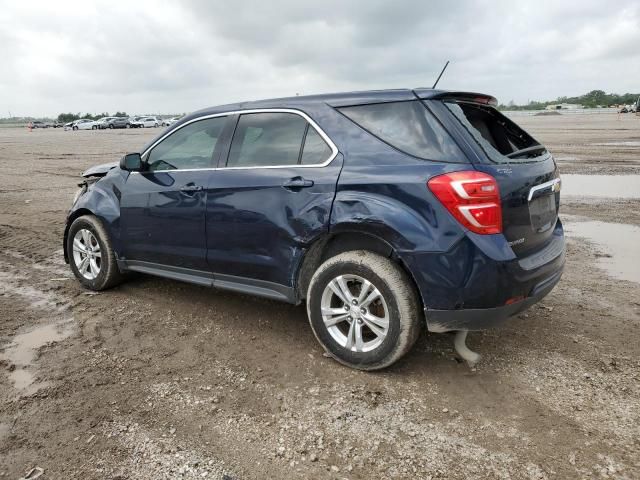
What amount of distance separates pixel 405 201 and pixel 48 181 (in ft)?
40.0

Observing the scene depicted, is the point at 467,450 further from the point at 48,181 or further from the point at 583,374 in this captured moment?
the point at 48,181

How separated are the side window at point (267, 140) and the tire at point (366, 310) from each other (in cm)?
88


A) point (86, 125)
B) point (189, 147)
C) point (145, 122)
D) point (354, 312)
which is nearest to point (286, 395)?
point (354, 312)

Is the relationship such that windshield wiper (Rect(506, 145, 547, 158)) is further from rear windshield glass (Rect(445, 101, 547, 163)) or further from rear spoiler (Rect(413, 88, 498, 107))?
rear spoiler (Rect(413, 88, 498, 107))

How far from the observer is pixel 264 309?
4625 mm

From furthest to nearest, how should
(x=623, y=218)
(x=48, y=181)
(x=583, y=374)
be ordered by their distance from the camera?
(x=48, y=181)
(x=623, y=218)
(x=583, y=374)

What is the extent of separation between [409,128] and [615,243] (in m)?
4.50

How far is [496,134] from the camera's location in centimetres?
350

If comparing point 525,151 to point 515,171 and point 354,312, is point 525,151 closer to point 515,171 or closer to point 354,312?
point 515,171

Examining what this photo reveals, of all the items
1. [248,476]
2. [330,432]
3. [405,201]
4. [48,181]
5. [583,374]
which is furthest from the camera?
[48,181]

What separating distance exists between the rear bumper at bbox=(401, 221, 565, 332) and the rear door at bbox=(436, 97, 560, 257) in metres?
0.15

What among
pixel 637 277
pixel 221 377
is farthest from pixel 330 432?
pixel 637 277

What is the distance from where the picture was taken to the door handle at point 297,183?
11.5 ft

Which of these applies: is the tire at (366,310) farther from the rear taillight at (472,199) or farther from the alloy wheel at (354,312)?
the rear taillight at (472,199)
